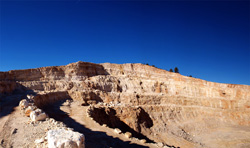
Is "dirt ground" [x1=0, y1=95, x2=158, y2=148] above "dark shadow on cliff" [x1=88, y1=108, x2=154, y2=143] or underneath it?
above

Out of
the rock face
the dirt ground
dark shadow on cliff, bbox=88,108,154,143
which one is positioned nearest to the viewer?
the dirt ground

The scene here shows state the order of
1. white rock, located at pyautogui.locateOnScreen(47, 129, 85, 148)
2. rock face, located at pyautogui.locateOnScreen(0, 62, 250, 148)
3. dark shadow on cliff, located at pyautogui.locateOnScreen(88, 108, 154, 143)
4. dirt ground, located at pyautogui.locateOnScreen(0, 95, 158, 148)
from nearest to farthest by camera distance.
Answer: white rock, located at pyautogui.locateOnScreen(47, 129, 85, 148)
dirt ground, located at pyautogui.locateOnScreen(0, 95, 158, 148)
dark shadow on cliff, located at pyautogui.locateOnScreen(88, 108, 154, 143)
rock face, located at pyautogui.locateOnScreen(0, 62, 250, 148)

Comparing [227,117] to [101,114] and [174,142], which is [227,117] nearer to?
[174,142]

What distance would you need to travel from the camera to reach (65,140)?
6.15 meters

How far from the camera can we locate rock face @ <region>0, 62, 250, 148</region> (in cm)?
2405

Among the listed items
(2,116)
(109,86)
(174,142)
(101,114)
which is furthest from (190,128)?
(2,116)

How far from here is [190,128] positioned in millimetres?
27859

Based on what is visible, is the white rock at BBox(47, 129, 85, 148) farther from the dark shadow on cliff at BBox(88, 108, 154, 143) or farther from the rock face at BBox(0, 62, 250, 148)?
the dark shadow on cliff at BBox(88, 108, 154, 143)

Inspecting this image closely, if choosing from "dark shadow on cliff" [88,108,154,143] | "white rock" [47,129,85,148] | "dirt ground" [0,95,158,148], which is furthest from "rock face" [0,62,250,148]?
"white rock" [47,129,85,148]

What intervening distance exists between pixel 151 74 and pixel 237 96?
63.3 ft

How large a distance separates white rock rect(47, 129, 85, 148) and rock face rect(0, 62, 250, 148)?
1383 cm

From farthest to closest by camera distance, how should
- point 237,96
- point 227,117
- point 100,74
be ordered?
point 100,74 → point 237,96 → point 227,117

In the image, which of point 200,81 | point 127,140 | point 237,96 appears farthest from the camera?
point 200,81

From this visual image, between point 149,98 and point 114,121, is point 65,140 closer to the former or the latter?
point 114,121
